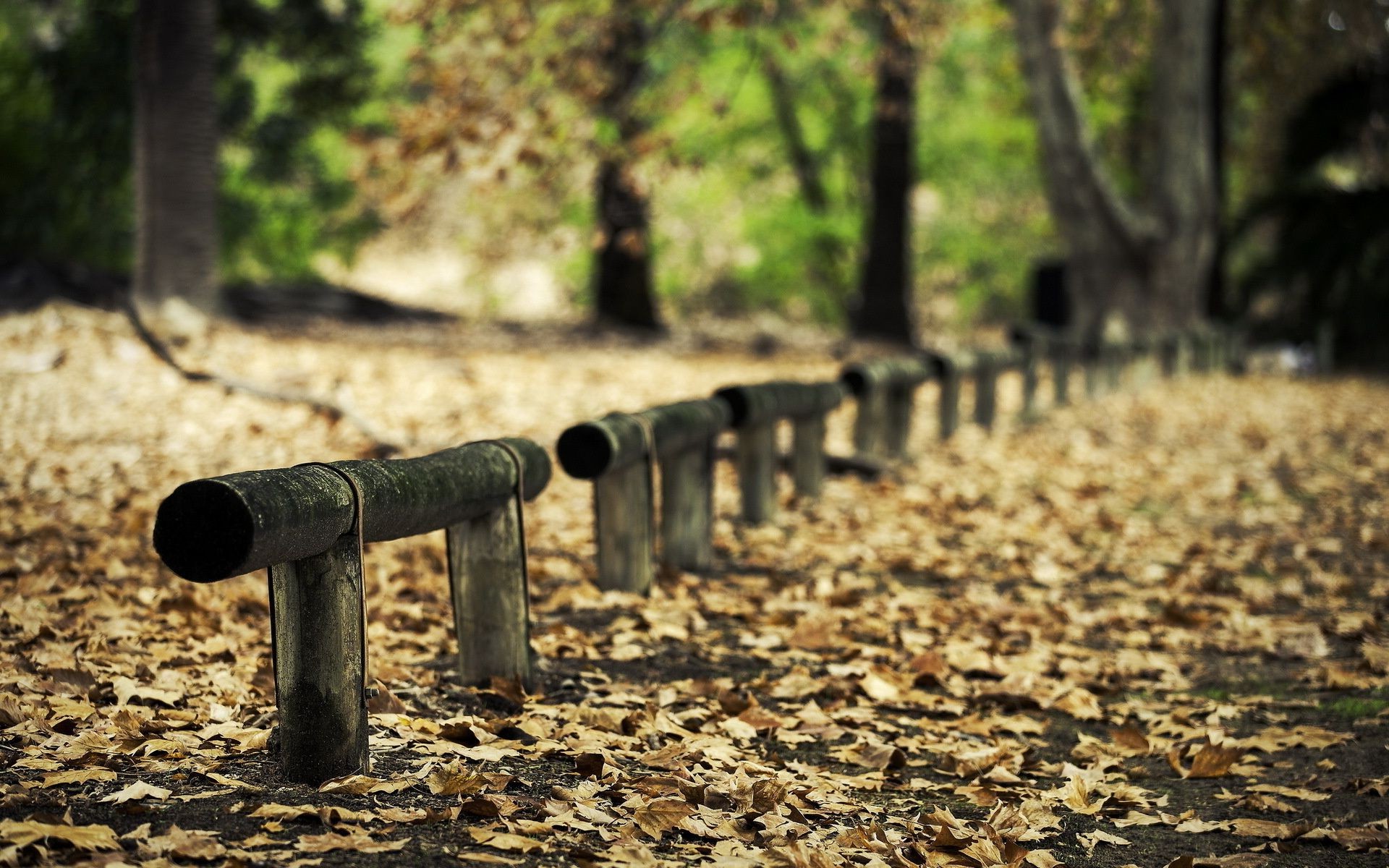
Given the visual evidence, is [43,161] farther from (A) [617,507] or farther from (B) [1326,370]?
(B) [1326,370]

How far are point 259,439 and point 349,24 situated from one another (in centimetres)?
845

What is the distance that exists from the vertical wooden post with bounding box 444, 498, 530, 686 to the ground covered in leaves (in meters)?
0.12

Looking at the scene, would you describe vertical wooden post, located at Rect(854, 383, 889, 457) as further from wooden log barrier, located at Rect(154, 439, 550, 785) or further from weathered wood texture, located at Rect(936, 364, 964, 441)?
wooden log barrier, located at Rect(154, 439, 550, 785)

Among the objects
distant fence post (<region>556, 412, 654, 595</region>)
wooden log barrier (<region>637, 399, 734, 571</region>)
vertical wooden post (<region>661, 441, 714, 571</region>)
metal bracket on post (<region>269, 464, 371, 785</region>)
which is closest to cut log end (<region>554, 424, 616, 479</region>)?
distant fence post (<region>556, 412, 654, 595</region>)

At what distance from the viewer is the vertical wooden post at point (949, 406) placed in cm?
1117

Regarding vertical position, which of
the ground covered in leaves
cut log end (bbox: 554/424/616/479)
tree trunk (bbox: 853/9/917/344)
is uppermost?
tree trunk (bbox: 853/9/917/344)

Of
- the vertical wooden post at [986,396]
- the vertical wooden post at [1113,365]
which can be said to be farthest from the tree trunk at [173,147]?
the vertical wooden post at [1113,365]

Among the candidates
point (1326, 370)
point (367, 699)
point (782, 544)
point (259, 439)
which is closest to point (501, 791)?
point (367, 699)

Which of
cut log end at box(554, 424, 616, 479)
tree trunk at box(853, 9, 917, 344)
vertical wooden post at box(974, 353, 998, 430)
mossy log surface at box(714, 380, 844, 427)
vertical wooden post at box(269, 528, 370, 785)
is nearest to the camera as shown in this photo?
vertical wooden post at box(269, 528, 370, 785)

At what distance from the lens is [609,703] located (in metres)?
4.39

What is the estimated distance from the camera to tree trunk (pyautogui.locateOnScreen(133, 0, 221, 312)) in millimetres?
10633

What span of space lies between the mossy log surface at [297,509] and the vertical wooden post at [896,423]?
21.3 ft

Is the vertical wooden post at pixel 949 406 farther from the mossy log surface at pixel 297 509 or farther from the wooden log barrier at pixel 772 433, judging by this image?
the mossy log surface at pixel 297 509

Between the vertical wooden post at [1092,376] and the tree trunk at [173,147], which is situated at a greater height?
the tree trunk at [173,147]
